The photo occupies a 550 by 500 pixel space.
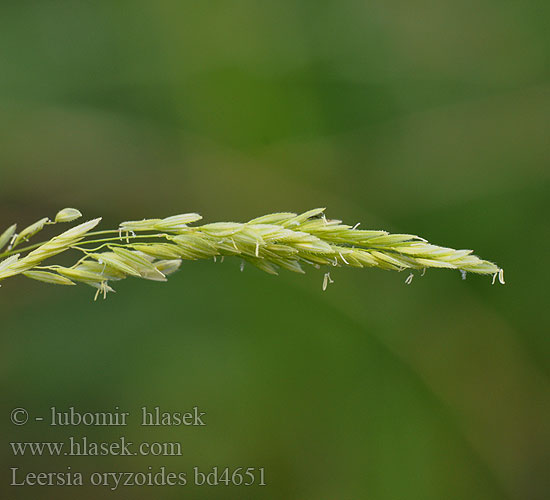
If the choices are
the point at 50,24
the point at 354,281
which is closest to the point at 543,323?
the point at 354,281

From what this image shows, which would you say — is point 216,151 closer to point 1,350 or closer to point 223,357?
point 223,357
